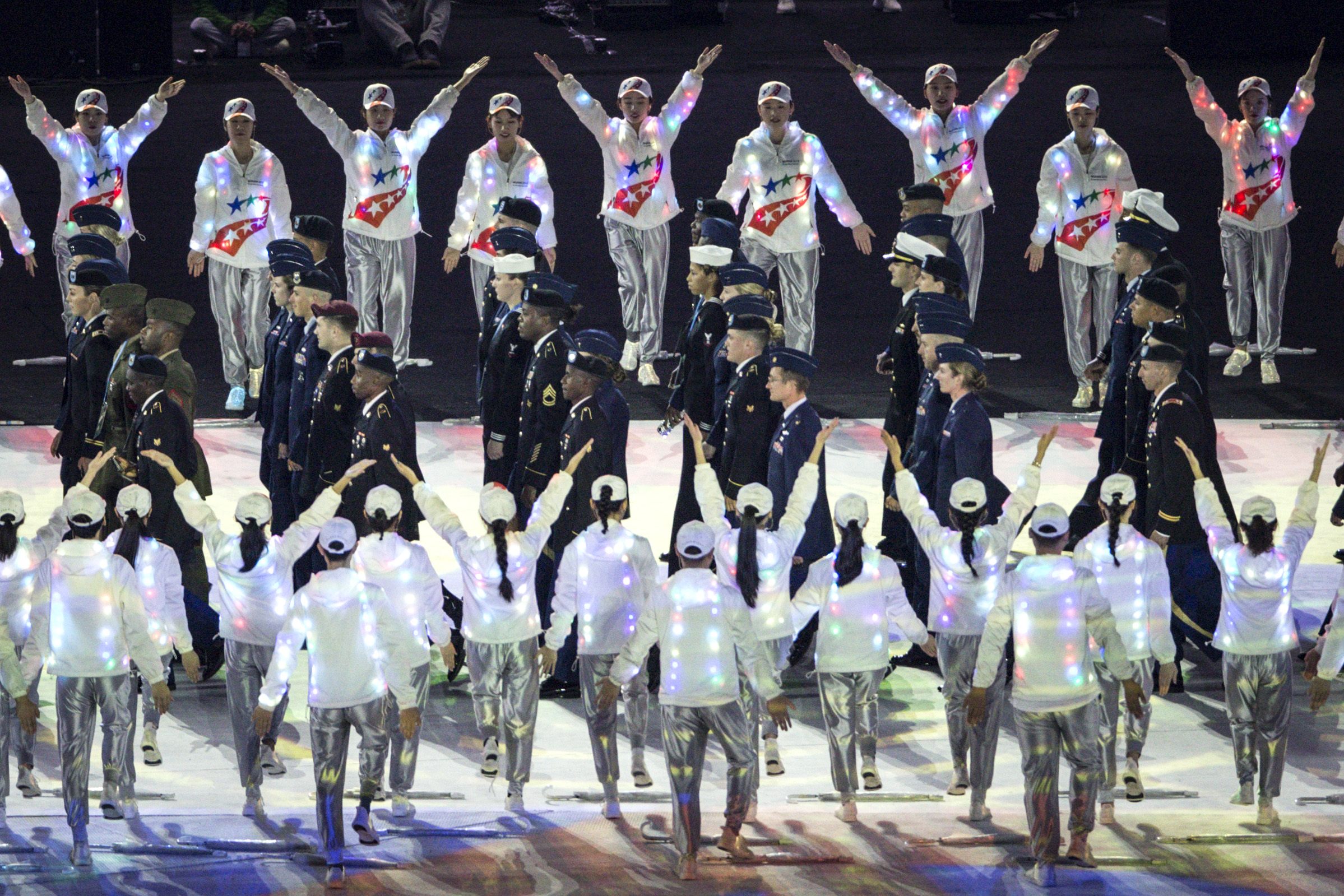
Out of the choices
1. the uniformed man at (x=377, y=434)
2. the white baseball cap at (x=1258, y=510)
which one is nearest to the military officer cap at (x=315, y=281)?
the uniformed man at (x=377, y=434)

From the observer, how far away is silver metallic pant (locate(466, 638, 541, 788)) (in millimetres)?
9094

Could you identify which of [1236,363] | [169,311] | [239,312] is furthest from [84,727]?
[1236,363]

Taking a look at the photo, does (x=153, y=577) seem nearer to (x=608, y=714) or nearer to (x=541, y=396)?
(x=608, y=714)

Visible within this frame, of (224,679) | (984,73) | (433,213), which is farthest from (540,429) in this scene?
(984,73)

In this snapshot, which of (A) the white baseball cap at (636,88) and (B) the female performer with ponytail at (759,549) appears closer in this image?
(B) the female performer with ponytail at (759,549)

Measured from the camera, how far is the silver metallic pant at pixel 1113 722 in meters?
8.85

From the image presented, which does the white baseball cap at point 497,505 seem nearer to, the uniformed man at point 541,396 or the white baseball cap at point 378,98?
the uniformed man at point 541,396

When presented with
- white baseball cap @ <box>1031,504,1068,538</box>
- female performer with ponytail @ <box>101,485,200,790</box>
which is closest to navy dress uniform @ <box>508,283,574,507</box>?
female performer with ponytail @ <box>101,485,200,790</box>

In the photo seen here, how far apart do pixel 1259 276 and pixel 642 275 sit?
446 cm

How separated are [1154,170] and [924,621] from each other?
9975 mm

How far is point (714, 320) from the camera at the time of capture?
11.2 m

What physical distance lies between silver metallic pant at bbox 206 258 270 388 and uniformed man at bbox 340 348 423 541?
4899 mm

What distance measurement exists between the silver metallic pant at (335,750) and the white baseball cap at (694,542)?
1358 mm

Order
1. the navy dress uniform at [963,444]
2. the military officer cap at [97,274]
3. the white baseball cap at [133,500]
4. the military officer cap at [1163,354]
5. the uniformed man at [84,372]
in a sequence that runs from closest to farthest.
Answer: the white baseball cap at [133,500]
the navy dress uniform at [963,444]
the military officer cap at [1163,354]
the uniformed man at [84,372]
the military officer cap at [97,274]
